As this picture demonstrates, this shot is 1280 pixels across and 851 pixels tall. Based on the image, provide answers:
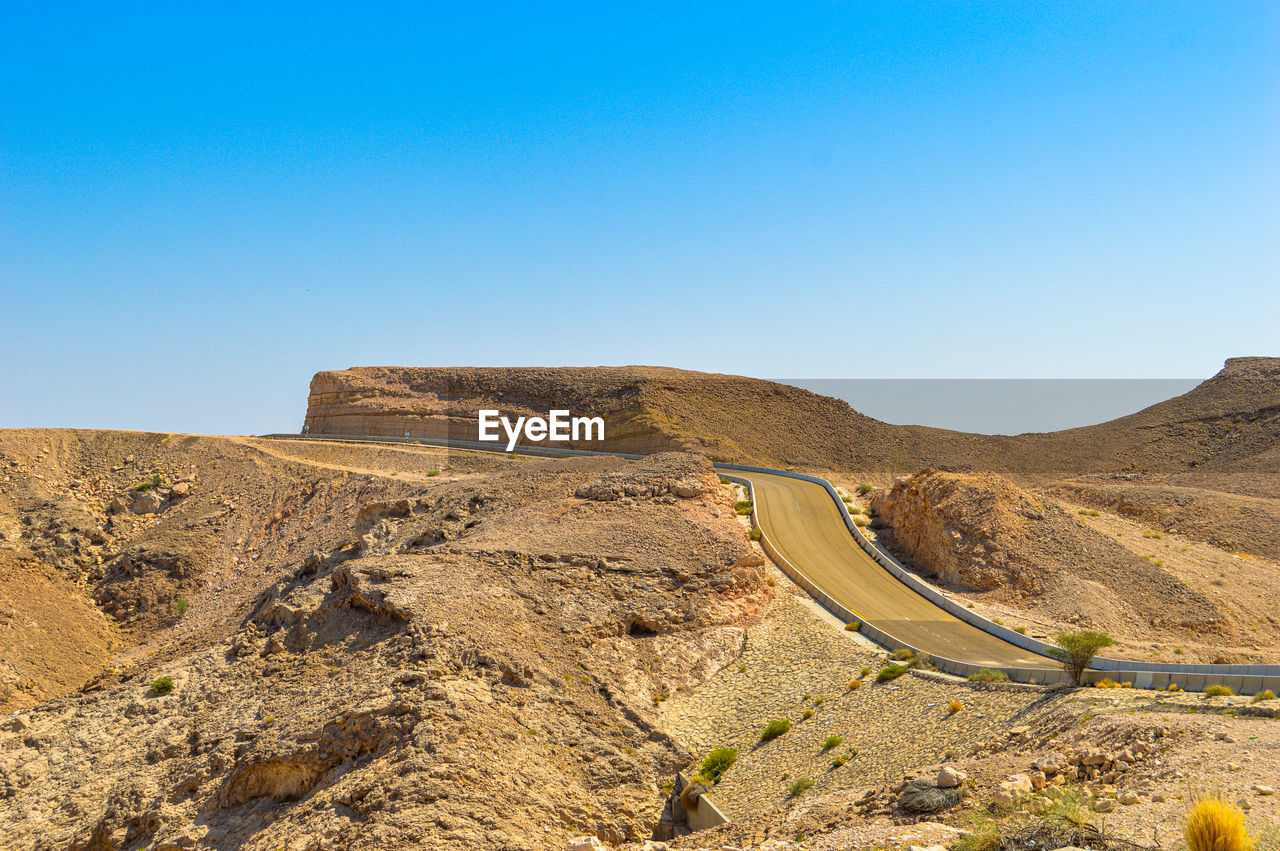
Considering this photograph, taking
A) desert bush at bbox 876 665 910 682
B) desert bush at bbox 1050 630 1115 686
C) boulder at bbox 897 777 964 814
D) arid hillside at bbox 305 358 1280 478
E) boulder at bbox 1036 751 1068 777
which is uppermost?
arid hillside at bbox 305 358 1280 478

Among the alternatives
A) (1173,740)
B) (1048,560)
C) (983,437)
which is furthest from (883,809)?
(983,437)

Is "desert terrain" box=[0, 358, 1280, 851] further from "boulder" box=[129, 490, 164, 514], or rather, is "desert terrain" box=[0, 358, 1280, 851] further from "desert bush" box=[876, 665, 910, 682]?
"desert bush" box=[876, 665, 910, 682]

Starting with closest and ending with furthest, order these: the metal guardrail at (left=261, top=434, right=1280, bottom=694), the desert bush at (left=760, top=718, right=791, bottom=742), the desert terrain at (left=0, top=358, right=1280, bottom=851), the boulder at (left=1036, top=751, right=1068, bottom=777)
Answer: the boulder at (left=1036, top=751, right=1068, bottom=777) → the desert terrain at (left=0, top=358, right=1280, bottom=851) → the metal guardrail at (left=261, top=434, right=1280, bottom=694) → the desert bush at (left=760, top=718, right=791, bottom=742)

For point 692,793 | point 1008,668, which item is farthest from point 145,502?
point 1008,668

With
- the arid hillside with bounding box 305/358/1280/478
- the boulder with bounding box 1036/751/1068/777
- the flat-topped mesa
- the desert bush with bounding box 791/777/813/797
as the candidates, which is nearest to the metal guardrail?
the boulder with bounding box 1036/751/1068/777

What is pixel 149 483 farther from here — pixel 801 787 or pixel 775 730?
pixel 801 787

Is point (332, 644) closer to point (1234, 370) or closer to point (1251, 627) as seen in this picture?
point (1251, 627)
